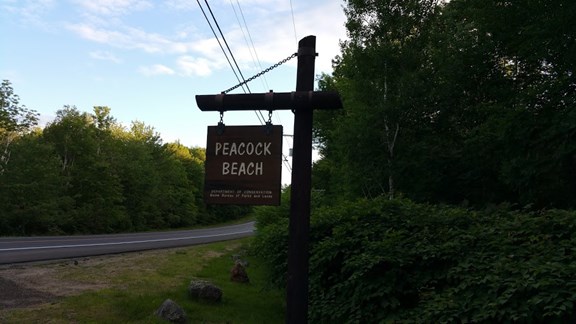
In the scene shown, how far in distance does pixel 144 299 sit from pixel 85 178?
38109mm

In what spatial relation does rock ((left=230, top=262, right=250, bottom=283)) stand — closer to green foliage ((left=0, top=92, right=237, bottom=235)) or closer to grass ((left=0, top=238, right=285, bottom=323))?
grass ((left=0, top=238, right=285, bottom=323))

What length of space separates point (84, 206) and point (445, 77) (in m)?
36.7

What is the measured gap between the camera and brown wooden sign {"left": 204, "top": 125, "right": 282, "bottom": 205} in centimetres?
399

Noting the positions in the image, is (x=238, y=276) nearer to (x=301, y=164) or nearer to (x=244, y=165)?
(x=244, y=165)

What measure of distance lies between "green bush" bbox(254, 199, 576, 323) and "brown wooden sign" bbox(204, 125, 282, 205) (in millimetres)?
2111

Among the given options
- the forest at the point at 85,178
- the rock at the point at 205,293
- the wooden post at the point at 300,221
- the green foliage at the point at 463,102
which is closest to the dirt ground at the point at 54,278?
the rock at the point at 205,293

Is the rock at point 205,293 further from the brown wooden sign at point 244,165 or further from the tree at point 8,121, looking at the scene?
the tree at point 8,121

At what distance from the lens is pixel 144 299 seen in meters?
8.54

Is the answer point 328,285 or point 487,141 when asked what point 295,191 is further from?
point 487,141

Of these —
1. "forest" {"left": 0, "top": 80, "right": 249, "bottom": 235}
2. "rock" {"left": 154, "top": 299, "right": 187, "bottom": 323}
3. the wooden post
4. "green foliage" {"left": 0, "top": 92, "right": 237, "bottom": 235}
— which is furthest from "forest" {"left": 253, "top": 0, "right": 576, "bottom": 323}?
"forest" {"left": 0, "top": 80, "right": 249, "bottom": 235}

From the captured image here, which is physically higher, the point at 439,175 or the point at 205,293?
the point at 439,175

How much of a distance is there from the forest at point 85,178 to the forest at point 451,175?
79.0 ft

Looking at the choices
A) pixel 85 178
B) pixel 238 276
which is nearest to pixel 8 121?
pixel 85 178

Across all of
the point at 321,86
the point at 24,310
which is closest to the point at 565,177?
the point at 24,310
